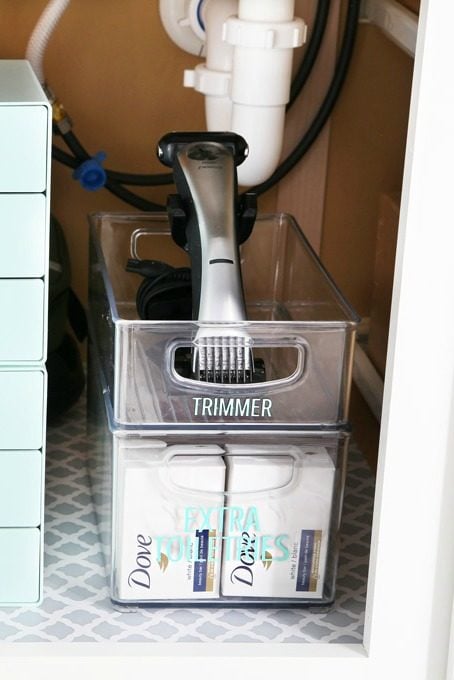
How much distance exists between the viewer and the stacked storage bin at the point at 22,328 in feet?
2.80

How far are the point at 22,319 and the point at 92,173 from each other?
40 cm

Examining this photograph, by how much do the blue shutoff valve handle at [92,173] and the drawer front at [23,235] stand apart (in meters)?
0.39

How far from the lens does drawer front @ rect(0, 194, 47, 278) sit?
0.86 metres

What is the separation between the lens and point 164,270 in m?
1.07

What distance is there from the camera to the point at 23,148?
852 millimetres

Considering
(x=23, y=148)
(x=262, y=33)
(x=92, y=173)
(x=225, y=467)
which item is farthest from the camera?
(x=92, y=173)

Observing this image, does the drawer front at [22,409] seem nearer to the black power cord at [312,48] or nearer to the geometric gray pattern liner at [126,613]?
the geometric gray pattern liner at [126,613]

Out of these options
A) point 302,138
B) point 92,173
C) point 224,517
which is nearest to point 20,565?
point 224,517

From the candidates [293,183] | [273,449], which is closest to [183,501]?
[273,449]

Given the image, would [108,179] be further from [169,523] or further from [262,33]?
[169,523]

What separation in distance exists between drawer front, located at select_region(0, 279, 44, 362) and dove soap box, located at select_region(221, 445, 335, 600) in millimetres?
182

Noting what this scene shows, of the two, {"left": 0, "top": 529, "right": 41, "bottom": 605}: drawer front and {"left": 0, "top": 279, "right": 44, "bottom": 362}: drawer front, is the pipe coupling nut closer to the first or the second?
{"left": 0, "top": 279, "right": 44, "bottom": 362}: drawer front

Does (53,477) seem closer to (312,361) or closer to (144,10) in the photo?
(312,361)

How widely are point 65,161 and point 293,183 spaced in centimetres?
27
